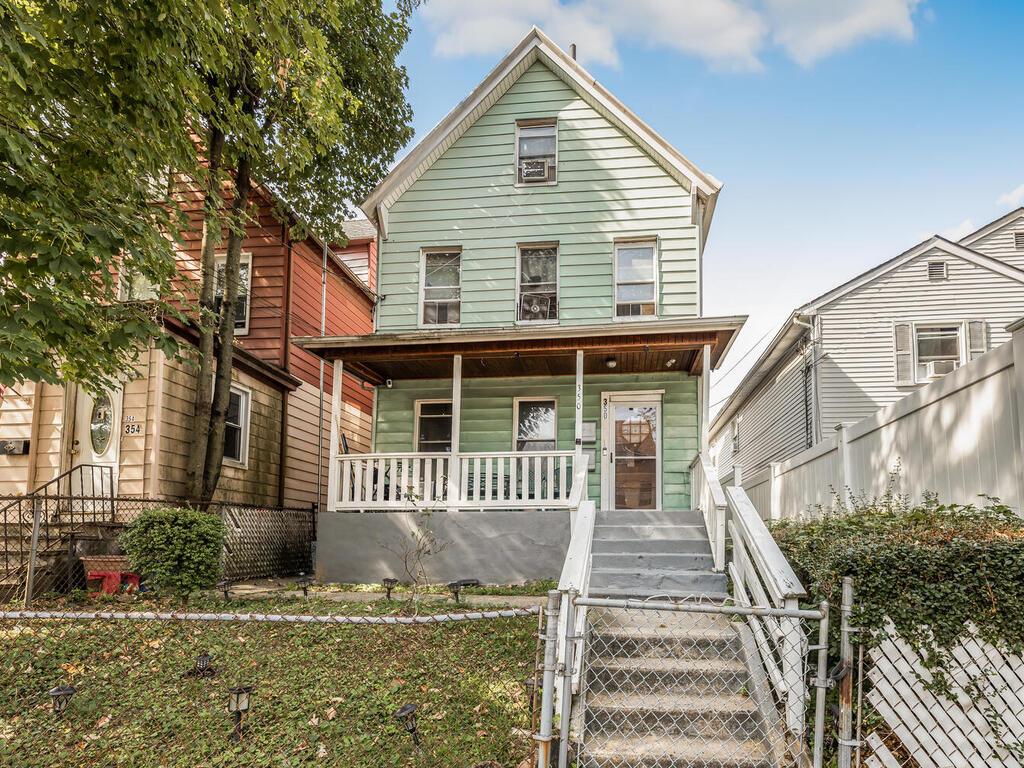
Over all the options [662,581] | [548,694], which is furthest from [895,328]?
[548,694]

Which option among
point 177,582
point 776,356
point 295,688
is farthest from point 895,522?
point 776,356

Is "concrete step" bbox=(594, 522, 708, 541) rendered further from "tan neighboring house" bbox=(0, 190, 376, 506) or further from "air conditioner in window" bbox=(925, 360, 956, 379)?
"air conditioner in window" bbox=(925, 360, 956, 379)

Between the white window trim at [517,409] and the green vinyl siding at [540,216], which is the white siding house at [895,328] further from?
the white window trim at [517,409]

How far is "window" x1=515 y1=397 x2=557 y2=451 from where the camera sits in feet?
40.1

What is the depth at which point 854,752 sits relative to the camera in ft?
11.8

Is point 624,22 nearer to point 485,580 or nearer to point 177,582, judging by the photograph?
point 485,580

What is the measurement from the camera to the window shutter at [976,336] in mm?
15500

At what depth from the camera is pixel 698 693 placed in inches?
194

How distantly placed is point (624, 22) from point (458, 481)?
970 centimetres

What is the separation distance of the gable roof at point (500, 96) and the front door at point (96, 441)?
226 inches

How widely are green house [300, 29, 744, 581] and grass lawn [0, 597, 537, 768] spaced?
162 inches

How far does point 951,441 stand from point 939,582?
2.04 meters

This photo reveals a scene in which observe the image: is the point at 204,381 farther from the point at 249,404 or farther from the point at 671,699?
the point at 671,699

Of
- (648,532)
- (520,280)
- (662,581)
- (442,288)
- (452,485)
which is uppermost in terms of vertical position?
(520,280)
